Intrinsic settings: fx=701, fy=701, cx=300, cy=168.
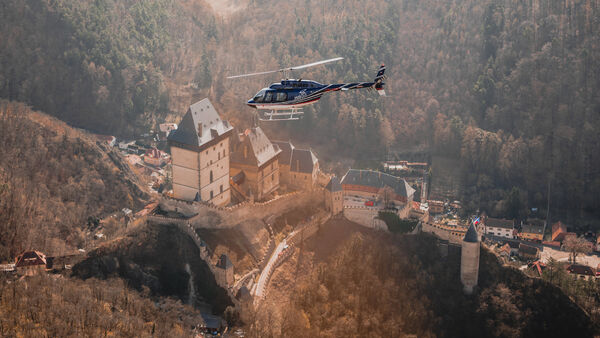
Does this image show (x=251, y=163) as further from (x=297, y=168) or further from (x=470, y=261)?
(x=470, y=261)

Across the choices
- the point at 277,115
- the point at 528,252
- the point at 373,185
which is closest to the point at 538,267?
the point at 528,252

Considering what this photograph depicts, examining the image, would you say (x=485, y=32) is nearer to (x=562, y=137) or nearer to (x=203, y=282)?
(x=562, y=137)

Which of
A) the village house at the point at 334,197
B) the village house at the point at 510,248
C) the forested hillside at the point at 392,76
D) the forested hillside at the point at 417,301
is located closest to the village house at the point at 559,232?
the forested hillside at the point at 392,76

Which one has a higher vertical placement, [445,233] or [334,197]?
[334,197]

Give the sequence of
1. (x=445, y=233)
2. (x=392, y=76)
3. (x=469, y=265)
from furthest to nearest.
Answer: (x=392, y=76)
(x=445, y=233)
(x=469, y=265)

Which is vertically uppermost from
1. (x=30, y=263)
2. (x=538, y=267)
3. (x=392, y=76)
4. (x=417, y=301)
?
(x=392, y=76)

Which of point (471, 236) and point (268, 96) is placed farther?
point (471, 236)

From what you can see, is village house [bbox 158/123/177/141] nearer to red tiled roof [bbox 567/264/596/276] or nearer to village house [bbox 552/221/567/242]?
village house [bbox 552/221/567/242]
